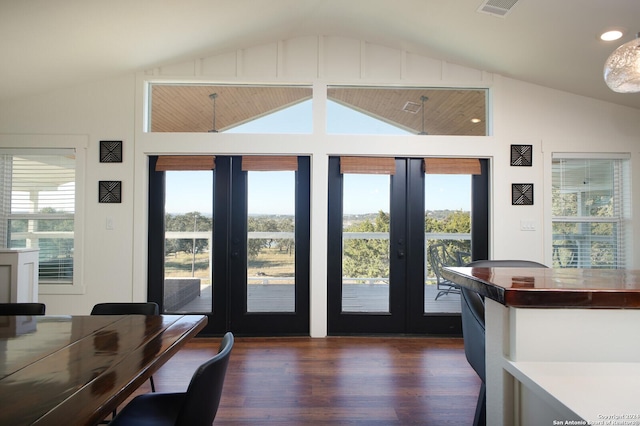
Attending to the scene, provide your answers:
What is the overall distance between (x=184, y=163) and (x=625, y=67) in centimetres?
381

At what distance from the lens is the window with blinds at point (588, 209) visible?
389 centimetres

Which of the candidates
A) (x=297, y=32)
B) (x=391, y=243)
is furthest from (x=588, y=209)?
(x=297, y=32)

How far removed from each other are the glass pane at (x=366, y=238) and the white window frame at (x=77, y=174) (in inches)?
116

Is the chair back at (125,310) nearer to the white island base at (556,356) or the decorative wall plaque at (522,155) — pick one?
the white island base at (556,356)

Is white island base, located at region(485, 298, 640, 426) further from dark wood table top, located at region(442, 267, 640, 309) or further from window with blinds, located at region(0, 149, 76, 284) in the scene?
window with blinds, located at region(0, 149, 76, 284)

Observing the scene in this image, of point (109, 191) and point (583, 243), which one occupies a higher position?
point (109, 191)

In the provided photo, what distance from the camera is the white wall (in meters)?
3.77

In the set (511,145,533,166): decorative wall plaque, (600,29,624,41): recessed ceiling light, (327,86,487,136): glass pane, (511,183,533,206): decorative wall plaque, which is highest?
(600,29,624,41): recessed ceiling light

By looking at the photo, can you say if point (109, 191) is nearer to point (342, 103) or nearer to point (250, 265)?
point (250, 265)

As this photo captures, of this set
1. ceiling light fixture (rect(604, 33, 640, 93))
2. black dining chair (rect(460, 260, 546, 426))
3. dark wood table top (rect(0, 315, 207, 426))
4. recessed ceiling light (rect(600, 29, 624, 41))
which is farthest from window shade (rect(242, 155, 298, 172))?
recessed ceiling light (rect(600, 29, 624, 41))

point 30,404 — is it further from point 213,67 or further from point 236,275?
point 213,67

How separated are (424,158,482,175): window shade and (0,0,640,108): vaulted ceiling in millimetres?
1100

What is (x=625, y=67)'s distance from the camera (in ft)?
5.92

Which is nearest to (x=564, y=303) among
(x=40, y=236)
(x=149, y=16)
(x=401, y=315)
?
(x=401, y=315)
